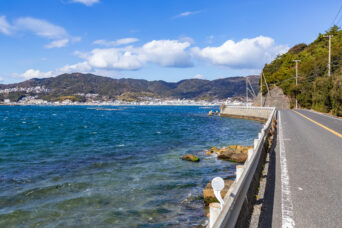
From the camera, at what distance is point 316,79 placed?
4378 centimetres

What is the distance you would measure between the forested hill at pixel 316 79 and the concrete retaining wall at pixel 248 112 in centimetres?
835

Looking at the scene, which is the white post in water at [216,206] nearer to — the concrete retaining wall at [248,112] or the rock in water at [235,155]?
the rock in water at [235,155]

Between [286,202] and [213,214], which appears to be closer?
[213,214]

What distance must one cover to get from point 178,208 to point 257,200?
4225 millimetres

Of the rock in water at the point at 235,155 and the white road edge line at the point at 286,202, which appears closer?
the white road edge line at the point at 286,202

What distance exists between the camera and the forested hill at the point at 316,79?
30984 mm

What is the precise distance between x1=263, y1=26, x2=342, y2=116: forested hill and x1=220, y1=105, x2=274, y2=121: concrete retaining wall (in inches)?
329

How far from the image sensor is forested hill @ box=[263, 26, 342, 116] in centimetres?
3098

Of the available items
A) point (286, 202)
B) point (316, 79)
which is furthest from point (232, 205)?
point (316, 79)

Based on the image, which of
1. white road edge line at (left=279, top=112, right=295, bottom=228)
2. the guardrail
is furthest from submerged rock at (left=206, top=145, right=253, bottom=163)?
the guardrail

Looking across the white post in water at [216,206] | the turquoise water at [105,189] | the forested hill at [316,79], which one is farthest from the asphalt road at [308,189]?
the forested hill at [316,79]

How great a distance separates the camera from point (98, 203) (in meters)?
9.35

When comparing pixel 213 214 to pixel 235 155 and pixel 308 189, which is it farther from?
pixel 235 155

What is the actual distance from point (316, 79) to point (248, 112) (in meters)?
17.6
